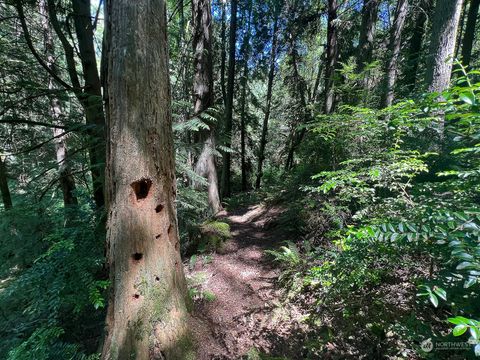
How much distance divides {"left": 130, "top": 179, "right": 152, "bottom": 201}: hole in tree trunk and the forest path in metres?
1.38

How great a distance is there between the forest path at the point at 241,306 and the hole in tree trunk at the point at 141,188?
138cm

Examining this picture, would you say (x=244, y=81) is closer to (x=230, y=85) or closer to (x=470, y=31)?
(x=230, y=85)

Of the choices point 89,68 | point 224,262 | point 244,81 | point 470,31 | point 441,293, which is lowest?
point 224,262

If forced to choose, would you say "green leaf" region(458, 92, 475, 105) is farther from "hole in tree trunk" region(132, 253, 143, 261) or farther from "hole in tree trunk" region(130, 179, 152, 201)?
"hole in tree trunk" region(132, 253, 143, 261)

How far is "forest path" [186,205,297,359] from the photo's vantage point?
2744 millimetres

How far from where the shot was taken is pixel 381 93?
7094 mm

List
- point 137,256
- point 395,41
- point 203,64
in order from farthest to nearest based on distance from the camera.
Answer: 1. point 395,41
2. point 203,64
3. point 137,256

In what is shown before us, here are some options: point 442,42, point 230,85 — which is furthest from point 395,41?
point 230,85

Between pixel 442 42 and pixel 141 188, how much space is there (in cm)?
637

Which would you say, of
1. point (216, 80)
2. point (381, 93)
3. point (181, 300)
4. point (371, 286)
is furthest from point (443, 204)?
point (216, 80)

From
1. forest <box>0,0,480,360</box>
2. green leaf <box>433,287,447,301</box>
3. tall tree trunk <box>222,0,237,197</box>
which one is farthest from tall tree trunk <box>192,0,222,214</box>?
green leaf <box>433,287,447,301</box>

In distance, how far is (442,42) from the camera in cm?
504

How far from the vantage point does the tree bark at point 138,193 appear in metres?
2.13

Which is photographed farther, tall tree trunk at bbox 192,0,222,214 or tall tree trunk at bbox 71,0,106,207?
tall tree trunk at bbox 192,0,222,214
